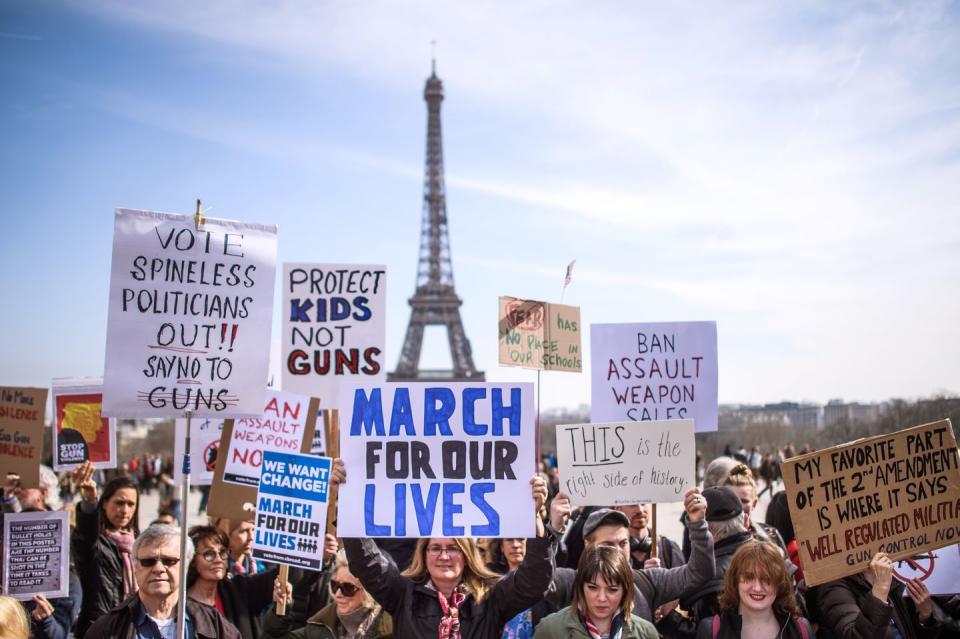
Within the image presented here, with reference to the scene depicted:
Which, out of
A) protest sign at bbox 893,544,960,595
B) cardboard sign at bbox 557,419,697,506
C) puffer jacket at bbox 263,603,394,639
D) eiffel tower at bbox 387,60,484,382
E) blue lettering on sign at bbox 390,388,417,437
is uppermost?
eiffel tower at bbox 387,60,484,382

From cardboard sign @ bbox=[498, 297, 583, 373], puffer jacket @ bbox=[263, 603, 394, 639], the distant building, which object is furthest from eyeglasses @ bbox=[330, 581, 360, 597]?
the distant building

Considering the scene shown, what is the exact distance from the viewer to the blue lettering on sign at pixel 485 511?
4414mm

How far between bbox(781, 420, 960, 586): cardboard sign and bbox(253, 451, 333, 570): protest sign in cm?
277

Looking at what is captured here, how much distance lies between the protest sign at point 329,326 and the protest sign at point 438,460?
7.13 feet

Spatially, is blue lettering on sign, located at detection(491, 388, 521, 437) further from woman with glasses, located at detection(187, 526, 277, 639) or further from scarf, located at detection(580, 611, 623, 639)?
woman with glasses, located at detection(187, 526, 277, 639)

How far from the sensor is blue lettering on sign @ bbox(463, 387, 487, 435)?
4.59 metres

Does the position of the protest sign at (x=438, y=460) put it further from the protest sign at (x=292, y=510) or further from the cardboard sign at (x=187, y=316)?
the protest sign at (x=292, y=510)

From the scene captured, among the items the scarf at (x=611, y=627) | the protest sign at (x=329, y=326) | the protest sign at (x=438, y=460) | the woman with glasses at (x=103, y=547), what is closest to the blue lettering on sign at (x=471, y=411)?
the protest sign at (x=438, y=460)

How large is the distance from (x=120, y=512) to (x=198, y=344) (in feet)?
6.35

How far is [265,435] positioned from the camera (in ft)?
21.2

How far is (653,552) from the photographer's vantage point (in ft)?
18.7

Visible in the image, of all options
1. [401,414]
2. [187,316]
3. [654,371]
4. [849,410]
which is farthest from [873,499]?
[849,410]

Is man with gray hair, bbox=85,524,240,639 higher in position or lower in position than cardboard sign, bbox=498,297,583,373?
lower

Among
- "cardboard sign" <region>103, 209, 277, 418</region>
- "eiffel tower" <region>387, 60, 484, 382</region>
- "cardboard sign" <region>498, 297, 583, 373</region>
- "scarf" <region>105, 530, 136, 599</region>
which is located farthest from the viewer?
"eiffel tower" <region>387, 60, 484, 382</region>
